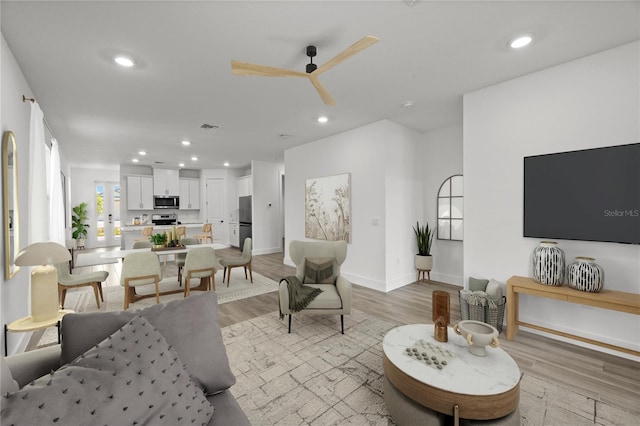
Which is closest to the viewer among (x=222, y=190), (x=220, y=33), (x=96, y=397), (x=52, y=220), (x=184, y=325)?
(x=96, y=397)

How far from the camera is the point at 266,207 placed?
805 cm

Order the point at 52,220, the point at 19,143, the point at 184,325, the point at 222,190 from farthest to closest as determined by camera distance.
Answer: the point at 222,190, the point at 52,220, the point at 19,143, the point at 184,325

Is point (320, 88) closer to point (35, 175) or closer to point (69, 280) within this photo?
point (35, 175)

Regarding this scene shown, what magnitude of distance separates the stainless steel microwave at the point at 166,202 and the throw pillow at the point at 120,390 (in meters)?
8.79

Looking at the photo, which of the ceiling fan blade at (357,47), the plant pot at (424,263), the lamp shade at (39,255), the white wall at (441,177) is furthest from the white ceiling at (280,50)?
the plant pot at (424,263)

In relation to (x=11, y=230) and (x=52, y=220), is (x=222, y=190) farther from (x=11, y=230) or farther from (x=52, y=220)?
(x=11, y=230)

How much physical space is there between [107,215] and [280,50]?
34.4 feet

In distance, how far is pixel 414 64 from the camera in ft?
9.01

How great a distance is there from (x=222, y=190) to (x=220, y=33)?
305 inches

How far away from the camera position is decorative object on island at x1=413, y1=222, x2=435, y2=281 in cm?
477

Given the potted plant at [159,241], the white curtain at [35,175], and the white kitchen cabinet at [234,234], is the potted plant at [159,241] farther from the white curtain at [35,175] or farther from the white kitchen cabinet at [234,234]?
the white kitchen cabinet at [234,234]

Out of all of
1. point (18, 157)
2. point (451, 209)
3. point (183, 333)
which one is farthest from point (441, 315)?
point (18, 157)

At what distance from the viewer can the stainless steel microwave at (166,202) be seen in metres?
8.81

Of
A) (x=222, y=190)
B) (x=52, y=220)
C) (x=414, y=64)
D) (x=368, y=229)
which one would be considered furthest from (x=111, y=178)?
(x=414, y=64)
